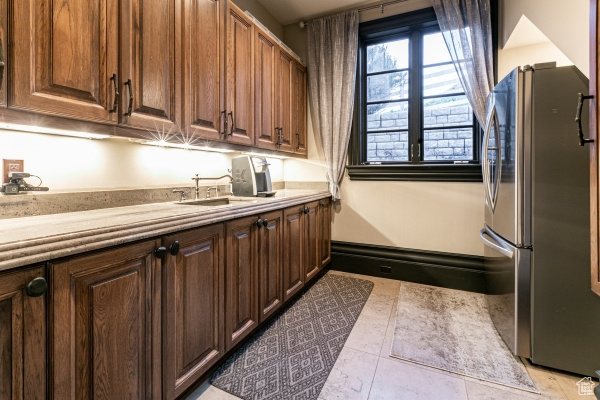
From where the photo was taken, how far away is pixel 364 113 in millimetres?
3084

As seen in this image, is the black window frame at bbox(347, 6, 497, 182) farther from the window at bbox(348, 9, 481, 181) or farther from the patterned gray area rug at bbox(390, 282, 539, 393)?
the patterned gray area rug at bbox(390, 282, 539, 393)

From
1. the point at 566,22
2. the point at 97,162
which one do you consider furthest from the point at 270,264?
the point at 566,22

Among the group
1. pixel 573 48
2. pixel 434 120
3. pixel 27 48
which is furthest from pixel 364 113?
pixel 27 48

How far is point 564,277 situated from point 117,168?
2580 mm

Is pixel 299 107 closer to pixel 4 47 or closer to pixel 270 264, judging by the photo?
pixel 270 264

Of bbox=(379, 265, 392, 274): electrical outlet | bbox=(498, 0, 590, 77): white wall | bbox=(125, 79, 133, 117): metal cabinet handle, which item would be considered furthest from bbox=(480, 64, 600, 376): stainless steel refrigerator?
bbox=(125, 79, 133, 117): metal cabinet handle

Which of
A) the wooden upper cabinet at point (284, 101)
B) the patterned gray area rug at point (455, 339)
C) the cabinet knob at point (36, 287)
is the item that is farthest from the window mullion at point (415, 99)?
the cabinet knob at point (36, 287)

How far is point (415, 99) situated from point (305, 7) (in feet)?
4.97

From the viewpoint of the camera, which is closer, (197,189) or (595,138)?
(595,138)

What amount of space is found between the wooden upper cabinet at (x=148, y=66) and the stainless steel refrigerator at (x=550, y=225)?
6.35 feet

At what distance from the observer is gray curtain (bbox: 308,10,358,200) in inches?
115

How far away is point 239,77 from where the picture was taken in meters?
2.06

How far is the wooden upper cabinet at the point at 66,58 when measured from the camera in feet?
3.19

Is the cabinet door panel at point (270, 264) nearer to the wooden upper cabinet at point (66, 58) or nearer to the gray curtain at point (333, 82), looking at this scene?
the wooden upper cabinet at point (66, 58)
